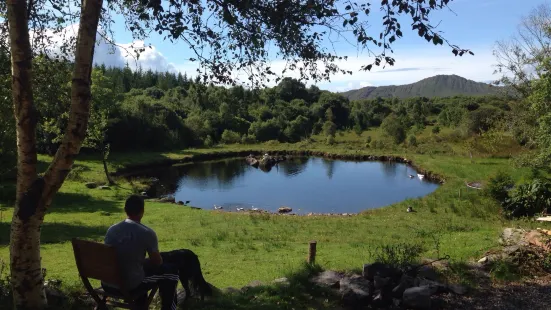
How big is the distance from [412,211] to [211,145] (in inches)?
2020

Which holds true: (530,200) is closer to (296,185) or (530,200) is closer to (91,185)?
(296,185)

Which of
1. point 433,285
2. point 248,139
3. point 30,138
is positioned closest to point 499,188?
point 433,285

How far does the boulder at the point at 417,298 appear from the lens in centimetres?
657

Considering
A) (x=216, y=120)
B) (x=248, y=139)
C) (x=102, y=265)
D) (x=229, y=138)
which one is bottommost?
(x=102, y=265)

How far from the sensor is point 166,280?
530cm

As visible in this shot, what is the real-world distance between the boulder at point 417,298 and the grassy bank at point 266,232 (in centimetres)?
249

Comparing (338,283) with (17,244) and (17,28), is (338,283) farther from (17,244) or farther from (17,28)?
(17,28)

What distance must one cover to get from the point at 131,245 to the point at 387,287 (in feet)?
13.8

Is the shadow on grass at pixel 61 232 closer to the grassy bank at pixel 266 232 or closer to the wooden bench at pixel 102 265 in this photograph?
the grassy bank at pixel 266 232

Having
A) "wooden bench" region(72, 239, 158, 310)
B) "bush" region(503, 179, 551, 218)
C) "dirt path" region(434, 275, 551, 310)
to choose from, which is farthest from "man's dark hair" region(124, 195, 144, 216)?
"bush" region(503, 179, 551, 218)

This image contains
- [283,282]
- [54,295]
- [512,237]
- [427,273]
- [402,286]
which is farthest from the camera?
[512,237]

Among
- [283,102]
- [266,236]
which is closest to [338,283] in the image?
[266,236]

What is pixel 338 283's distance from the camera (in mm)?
7492

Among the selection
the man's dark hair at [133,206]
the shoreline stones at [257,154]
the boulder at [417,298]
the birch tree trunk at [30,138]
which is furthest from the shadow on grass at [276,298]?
the shoreline stones at [257,154]
